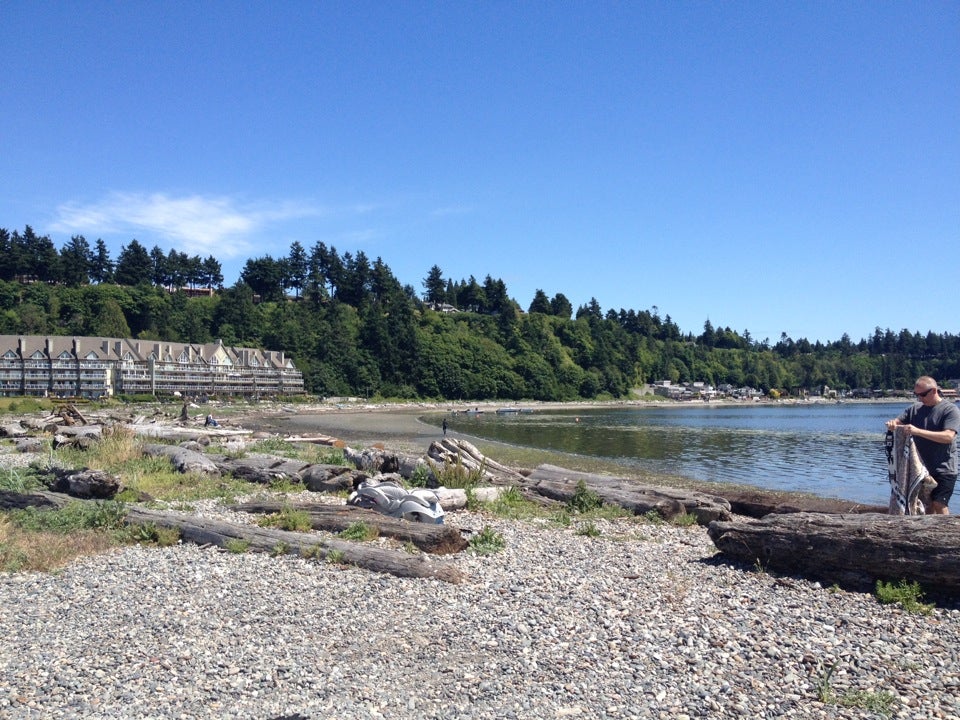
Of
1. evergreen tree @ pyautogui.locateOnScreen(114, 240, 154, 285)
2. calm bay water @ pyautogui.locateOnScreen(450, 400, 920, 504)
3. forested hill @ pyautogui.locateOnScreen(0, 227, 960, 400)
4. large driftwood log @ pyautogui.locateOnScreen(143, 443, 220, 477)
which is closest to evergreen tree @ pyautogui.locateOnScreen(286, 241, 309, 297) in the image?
forested hill @ pyautogui.locateOnScreen(0, 227, 960, 400)

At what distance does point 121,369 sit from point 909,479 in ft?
325

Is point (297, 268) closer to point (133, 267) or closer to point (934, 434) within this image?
point (133, 267)

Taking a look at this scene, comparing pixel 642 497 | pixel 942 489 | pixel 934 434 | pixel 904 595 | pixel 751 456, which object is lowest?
pixel 751 456

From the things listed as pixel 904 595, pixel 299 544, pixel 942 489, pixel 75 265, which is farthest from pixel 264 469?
pixel 75 265

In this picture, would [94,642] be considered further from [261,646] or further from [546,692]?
[546,692]

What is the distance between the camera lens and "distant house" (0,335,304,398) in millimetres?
88438

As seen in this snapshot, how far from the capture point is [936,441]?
29.7ft

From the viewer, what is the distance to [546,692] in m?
5.73

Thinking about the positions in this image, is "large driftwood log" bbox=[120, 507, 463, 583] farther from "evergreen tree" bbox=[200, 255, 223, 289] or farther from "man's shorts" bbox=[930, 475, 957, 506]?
"evergreen tree" bbox=[200, 255, 223, 289]

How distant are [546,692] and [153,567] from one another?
6043mm

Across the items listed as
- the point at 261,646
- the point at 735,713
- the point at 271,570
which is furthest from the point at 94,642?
the point at 735,713

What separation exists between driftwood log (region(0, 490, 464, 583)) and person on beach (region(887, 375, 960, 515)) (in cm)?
655

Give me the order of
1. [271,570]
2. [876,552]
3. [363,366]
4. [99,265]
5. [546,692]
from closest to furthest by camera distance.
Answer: [546,692], [876,552], [271,570], [363,366], [99,265]

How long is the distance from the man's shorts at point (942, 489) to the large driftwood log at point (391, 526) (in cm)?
663
